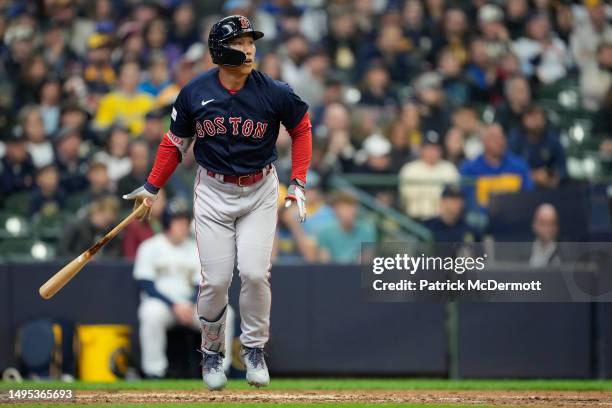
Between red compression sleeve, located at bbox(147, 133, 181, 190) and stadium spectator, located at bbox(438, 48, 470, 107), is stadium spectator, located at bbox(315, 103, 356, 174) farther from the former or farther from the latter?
red compression sleeve, located at bbox(147, 133, 181, 190)

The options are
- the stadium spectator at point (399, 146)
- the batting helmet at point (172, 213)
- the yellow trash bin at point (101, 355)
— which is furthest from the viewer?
the stadium spectator at point (399, 146)

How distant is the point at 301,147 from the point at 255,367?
1.44 m

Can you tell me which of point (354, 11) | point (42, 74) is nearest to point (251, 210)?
point (42, 74)

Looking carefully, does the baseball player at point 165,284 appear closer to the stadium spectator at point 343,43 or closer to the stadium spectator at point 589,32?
the stadium spectator at point 343,43

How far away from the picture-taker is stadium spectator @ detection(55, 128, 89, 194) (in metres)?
12.8

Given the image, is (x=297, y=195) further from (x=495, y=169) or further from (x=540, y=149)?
(x=540, y=149)

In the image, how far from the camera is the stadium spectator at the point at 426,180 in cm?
1195

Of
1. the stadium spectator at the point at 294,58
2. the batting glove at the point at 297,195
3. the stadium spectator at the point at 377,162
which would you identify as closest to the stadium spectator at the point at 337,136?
the stadium spectator at the point at 377,162

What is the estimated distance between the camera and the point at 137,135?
13.3 m

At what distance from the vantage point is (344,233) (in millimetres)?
11734

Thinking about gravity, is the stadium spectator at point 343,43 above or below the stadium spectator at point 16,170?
above

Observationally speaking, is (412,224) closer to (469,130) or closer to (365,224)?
(365,224)

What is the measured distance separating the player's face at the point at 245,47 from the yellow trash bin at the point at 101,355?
14.3 ft

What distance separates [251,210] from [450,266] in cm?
355
